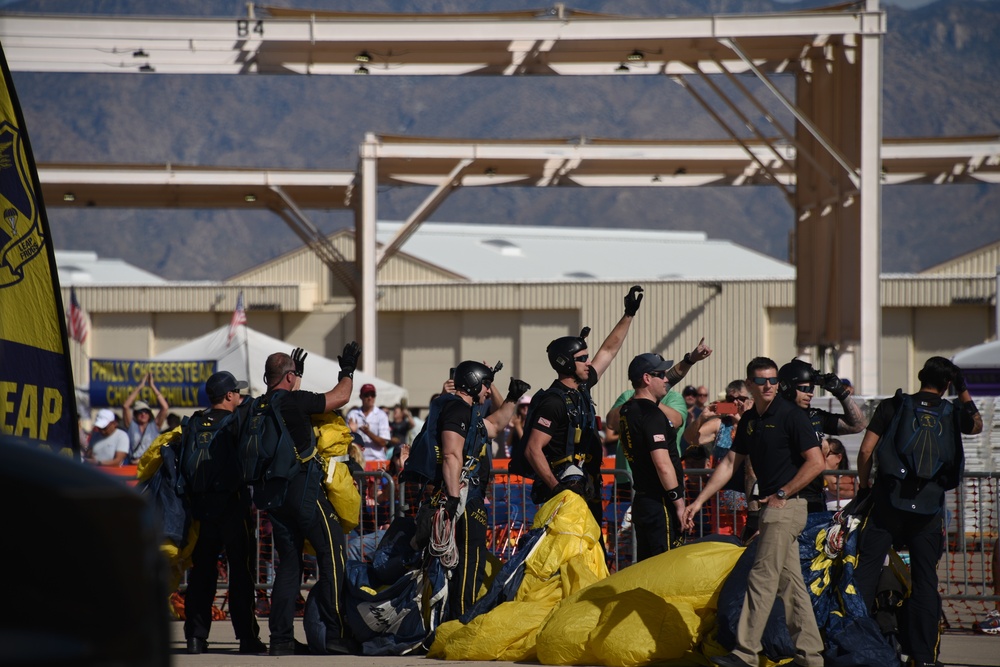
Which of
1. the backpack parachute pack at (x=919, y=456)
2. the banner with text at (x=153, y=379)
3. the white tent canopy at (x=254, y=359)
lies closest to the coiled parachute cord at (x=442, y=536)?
the backpack parachute pack at (x=919, y=456)

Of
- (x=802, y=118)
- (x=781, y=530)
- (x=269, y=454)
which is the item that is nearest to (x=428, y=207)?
(x=802, y=118)

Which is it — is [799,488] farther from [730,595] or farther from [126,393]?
[126,393]

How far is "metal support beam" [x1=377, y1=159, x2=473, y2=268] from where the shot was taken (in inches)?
924

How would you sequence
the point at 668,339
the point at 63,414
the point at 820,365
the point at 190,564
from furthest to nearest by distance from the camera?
the point at 668,339 < the point at 820,365 < the point at 190,564 < the point at 63,414

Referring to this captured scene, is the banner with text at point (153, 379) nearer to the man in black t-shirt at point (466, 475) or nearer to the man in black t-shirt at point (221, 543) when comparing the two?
the man in black t-shirt at point (221, 543)

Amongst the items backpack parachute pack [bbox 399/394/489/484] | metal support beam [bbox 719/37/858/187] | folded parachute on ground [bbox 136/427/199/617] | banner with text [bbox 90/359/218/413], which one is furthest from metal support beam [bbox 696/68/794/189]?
folded parachute on ground [bbox 136/427/199/617]

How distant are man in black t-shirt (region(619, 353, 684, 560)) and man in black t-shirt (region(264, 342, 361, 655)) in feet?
5.86

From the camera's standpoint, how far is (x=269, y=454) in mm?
7547

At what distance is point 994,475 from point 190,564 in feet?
18.9

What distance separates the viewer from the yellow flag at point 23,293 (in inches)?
153

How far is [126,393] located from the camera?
67.0 feet

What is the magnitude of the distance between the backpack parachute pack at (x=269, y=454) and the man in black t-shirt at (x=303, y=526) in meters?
0.05

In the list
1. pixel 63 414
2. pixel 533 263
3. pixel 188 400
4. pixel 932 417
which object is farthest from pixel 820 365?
pixel 533 263

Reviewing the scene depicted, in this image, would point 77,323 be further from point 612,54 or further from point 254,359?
point 612,54
